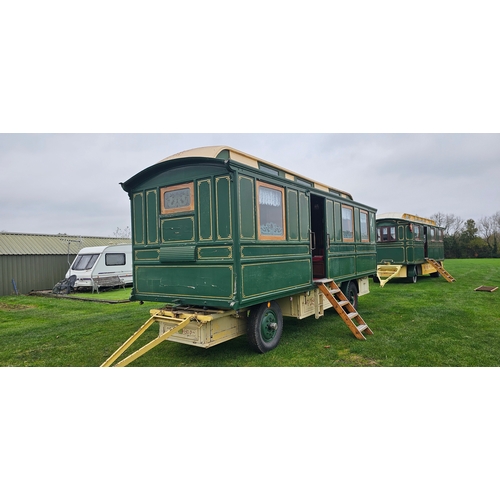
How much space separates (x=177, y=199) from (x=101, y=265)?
1195 cm

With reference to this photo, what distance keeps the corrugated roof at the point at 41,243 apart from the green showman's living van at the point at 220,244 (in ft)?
46.0

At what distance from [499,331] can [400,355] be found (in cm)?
294

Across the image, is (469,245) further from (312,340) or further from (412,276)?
(312,340)

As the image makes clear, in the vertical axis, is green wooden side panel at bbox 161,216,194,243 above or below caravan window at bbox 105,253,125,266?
above

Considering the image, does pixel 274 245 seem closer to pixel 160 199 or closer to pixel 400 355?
pixel 160 199

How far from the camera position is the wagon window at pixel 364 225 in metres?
9.92

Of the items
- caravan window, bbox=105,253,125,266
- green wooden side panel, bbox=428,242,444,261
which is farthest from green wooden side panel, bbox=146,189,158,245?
green wooden side panel, bbox=428,242,444,261

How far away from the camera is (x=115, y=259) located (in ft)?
55.0

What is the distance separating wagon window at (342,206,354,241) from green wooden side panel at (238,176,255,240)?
4.05m

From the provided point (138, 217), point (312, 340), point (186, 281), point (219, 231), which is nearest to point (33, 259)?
point (138, 217)

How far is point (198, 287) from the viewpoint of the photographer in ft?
17.6

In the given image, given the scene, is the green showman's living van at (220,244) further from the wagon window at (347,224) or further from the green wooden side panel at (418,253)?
the green wooden side panel at (418,253)

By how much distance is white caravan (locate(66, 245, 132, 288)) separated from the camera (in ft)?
51.4

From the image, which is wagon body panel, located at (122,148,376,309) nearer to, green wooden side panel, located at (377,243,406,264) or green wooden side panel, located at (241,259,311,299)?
green wooden side panel, located at (241,259,311,299)
